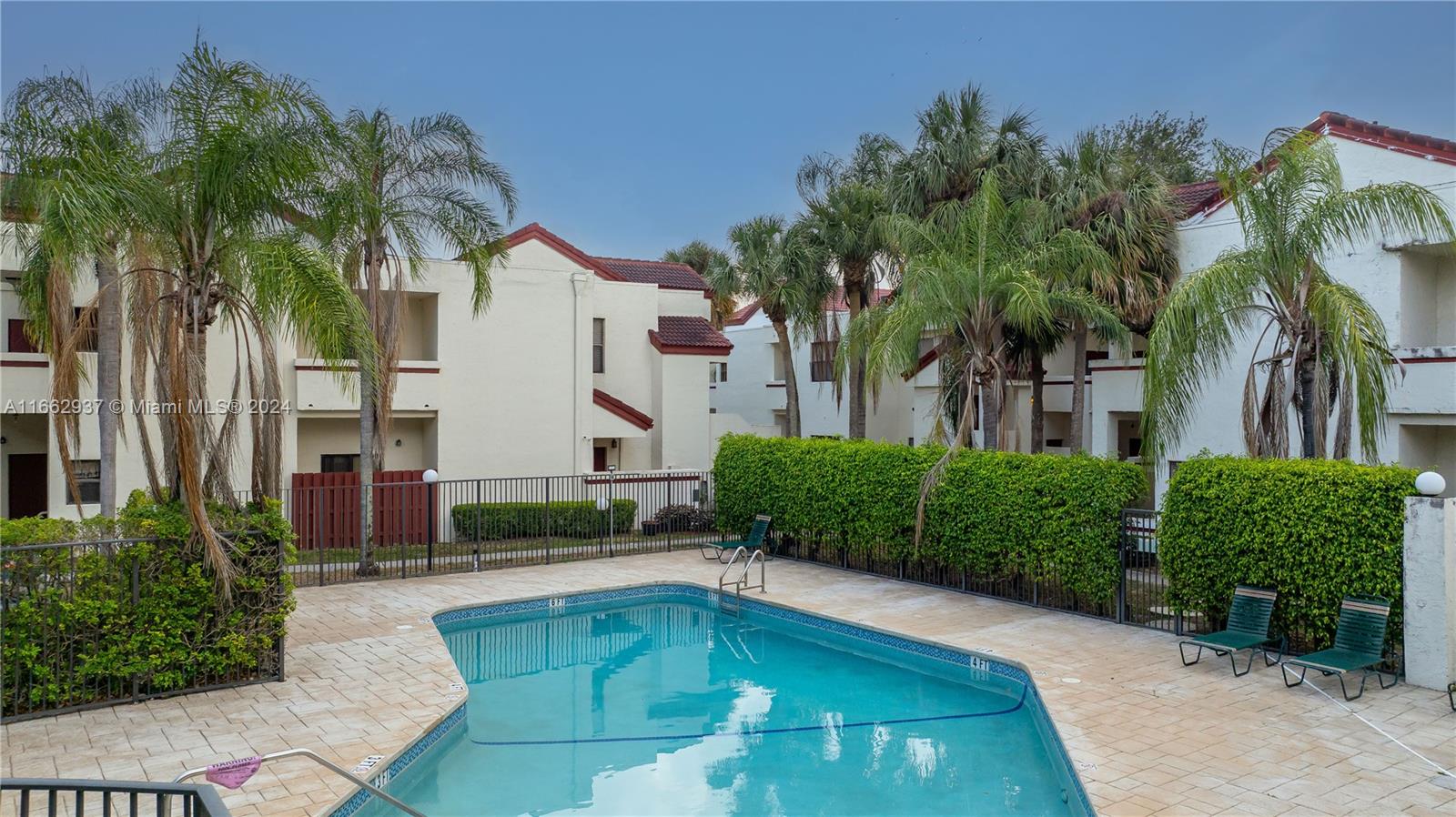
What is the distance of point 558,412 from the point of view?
23.4m

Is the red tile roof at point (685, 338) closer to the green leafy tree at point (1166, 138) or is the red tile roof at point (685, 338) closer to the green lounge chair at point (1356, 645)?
the green lounge chair at point (1356, 645)

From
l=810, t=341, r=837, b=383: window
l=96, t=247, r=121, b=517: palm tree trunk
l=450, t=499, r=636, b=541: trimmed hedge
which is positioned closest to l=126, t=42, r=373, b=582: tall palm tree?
l=96, t=247, r=121, b=517: palm tree trunk

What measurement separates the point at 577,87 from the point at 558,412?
1134cm

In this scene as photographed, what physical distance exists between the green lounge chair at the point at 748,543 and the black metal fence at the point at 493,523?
991 millimetres

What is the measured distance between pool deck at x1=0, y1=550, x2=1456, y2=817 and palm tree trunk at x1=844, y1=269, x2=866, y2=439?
36.7ft

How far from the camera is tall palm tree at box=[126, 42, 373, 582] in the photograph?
8852 mm

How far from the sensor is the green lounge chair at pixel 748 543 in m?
17.4

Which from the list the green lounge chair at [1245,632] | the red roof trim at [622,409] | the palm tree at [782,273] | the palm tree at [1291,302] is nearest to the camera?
the green lounge chair at [1245,632]

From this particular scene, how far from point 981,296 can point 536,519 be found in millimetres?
10585

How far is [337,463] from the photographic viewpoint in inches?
862

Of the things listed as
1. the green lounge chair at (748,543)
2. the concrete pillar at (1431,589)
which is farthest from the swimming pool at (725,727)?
the concrete pillar at (1431,589)

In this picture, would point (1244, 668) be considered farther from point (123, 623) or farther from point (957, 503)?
point (123, 623)

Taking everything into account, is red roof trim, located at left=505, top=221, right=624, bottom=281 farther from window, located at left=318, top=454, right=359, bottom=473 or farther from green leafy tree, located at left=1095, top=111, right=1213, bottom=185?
green leafy tree, located at left=1095, top=111, right=1213, bottom=185

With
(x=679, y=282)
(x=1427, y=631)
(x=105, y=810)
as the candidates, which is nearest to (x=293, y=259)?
(x=105, y=810)
